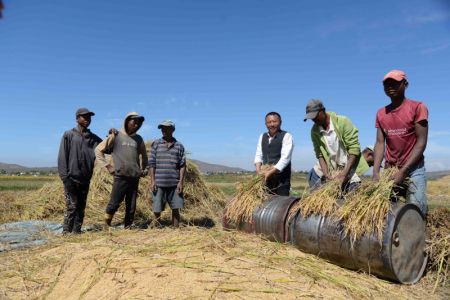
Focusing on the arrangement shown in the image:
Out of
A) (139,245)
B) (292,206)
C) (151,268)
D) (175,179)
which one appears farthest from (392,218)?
(175,179)

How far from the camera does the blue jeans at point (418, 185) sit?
4.25m

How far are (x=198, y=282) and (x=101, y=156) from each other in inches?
145

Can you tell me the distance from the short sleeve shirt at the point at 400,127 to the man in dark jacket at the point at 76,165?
4420 millimetres

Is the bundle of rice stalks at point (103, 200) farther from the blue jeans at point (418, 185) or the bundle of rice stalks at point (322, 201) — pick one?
the blue jeans at point (418, 185)

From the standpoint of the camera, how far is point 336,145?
5.16 m

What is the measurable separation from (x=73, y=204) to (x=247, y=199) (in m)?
2.88

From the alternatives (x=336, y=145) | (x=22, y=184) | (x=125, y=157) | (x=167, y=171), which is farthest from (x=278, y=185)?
(x=22, y=184)

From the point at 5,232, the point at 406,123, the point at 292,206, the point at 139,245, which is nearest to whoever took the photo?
the point at 406,123

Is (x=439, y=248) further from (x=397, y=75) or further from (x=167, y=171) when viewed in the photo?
(x=167, y=171)

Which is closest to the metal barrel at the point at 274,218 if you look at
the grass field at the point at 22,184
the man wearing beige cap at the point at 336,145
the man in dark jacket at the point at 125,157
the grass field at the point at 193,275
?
the grass field at the point at 193,275

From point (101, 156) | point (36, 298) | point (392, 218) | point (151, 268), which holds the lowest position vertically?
point (36, 298)

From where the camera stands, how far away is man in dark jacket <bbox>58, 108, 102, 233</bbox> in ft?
20.6

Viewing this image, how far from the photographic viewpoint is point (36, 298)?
357cm

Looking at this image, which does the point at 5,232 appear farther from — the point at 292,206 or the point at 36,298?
the point at 292,206
